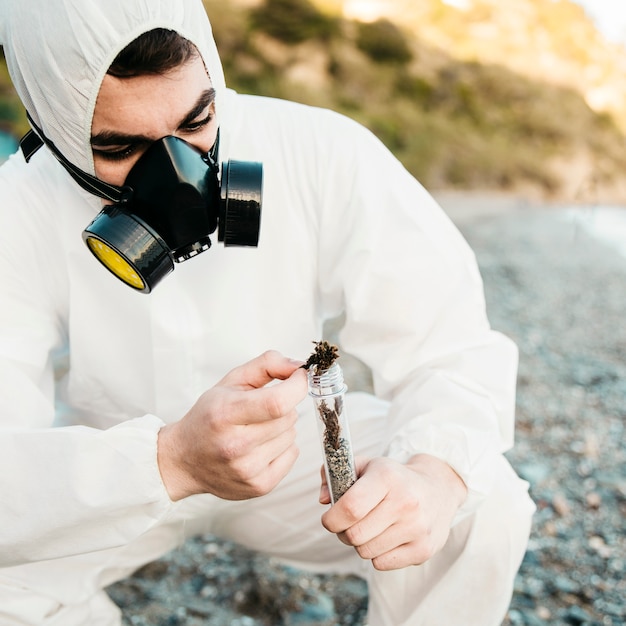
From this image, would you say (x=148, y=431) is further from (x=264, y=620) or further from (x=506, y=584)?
(x=264, y=620)

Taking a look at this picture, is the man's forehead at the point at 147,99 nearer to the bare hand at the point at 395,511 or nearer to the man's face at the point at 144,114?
the man's face at the point at 144,114

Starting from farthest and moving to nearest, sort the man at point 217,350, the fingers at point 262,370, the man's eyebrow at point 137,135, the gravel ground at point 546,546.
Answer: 1. the gravel ground at point 546,546
2. the man's eyebrow at point 137,135
3. the man at point 217,350
4. the fingers at point 262,370

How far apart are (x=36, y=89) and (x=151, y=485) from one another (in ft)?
2.99

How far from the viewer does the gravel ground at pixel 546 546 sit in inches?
84.4

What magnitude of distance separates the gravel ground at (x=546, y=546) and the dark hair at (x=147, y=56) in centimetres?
173

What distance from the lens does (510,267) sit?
27.6 ft

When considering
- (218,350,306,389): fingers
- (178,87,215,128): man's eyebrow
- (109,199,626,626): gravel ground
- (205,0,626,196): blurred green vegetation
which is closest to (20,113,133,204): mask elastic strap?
(178,87,215,128): man's eyebrow

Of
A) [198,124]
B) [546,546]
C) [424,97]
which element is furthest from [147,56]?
[424,97]

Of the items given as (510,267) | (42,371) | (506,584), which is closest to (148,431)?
(42,371)

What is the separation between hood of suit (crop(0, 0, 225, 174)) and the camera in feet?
4.27

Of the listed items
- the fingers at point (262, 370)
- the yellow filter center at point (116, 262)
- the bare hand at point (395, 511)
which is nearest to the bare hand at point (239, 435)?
the fingers at point (262, 370)

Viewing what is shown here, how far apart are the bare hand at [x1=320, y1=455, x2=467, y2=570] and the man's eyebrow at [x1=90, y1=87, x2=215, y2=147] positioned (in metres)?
0.87

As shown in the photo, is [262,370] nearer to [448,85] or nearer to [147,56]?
[147,56]

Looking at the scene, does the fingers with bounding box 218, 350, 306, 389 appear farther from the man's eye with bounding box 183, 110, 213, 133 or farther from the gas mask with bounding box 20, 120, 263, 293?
the man's eye with bounding box 183, 110, 213, 133
